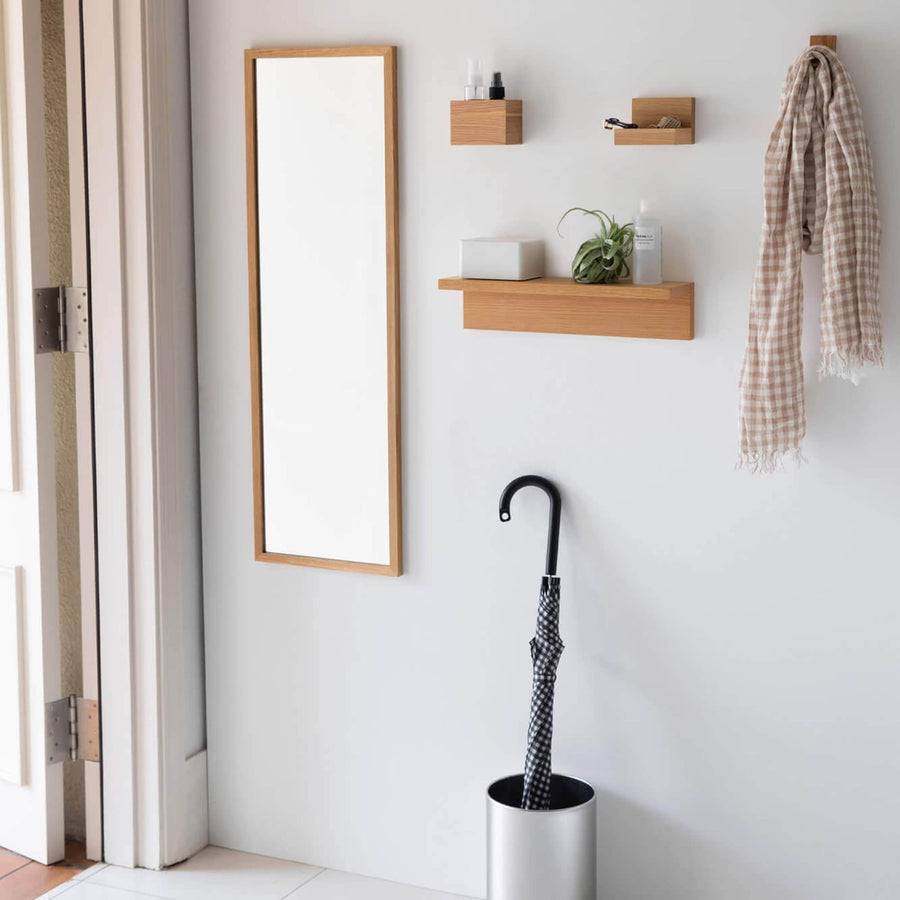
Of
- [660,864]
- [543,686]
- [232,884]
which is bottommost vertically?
[232,884]

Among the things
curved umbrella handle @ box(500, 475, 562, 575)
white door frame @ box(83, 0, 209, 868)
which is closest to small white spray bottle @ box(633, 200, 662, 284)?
curved umbrella handle @ box(500, 475, 562, 575)

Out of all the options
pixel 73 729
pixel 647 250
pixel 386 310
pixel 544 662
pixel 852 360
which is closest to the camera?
pixel 852 360

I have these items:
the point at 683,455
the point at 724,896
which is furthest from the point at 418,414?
Result: the point at 724,896

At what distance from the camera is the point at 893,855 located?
7.15ft

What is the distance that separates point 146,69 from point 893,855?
1.95 meters

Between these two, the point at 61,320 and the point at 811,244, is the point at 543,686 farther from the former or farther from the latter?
the point at 61,320

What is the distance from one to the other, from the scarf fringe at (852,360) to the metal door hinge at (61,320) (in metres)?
1.43

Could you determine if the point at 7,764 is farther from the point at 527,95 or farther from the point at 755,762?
the point at 527,95

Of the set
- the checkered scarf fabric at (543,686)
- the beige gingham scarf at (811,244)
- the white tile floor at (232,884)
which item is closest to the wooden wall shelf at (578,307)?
the beige gingham scarf at (811,244)

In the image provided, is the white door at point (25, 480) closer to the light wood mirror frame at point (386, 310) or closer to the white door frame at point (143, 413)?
the white door frame at point (143, 413)

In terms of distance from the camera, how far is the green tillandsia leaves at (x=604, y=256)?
216cm

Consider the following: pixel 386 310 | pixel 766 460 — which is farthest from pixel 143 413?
pixel 766 460

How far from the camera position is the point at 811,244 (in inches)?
79.7

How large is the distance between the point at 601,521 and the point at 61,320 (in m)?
1.15
